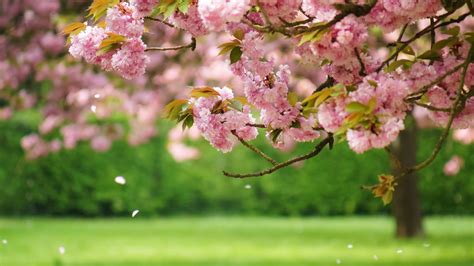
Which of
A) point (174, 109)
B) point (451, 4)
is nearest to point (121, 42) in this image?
point (174, 109)

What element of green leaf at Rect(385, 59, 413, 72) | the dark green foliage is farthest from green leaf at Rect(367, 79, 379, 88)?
the dark green foliage

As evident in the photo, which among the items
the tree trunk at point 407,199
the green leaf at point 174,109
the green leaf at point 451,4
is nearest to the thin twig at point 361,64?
the green leaf at point 451,4

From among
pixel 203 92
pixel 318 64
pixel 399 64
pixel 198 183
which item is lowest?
pixel 198 183

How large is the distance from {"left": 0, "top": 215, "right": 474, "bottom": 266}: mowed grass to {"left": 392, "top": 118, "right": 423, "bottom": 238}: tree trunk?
0.23 meters

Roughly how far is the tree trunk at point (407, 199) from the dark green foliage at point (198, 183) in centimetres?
344

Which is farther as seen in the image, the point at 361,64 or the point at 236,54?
the point at 236,54

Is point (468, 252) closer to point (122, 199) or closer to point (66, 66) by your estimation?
point (66, 66)

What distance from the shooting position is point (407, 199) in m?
12.3

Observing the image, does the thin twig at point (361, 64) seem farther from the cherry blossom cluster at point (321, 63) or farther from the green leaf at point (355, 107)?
the green leaf at point (355, 107)

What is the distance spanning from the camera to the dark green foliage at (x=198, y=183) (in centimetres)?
1600

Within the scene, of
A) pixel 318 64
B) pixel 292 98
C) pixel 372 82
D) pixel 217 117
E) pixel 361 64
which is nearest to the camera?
pixel 372 82

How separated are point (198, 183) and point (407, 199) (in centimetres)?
550

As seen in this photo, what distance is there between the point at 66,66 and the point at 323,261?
132 inches

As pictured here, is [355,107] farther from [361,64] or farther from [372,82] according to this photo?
[361,64]
